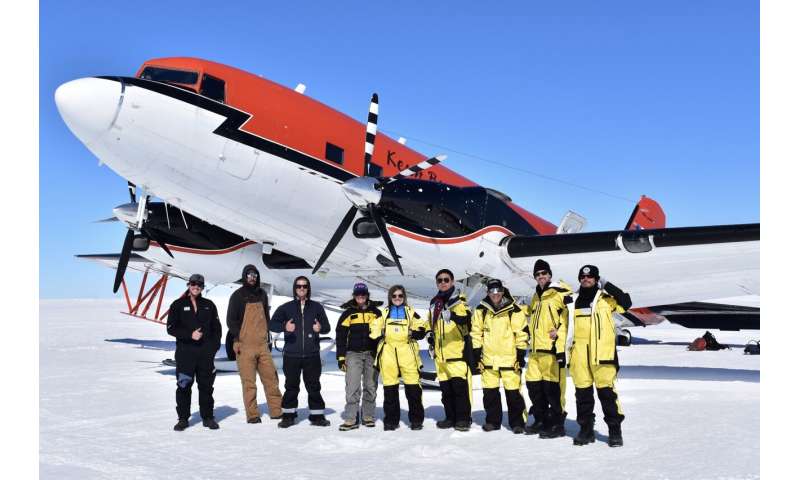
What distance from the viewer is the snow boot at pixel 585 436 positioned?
7.13 metres

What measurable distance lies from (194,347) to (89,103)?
5251mm

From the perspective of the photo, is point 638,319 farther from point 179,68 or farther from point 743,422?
point 179,68

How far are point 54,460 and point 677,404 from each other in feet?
28.9

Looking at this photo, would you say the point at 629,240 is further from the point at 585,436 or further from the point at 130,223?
the point at 130,223

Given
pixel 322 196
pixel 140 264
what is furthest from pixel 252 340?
pixel 140 264

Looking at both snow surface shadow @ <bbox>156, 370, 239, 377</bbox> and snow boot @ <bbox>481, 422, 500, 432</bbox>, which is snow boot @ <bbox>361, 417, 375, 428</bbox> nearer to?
snow boot @ <bbox>481, 422, 500, 432</bbox>

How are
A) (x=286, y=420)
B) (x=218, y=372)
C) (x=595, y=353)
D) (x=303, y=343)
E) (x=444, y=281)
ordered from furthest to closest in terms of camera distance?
(x=218, y=372) → (x=303, y=343) → (x=444, y=281) → (x=286, y=420) → (x=595, y=353)

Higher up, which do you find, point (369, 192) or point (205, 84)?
point (205, 84)

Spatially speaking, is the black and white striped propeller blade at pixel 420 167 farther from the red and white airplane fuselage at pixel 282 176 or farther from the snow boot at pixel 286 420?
the snow boot at pixel 286 420

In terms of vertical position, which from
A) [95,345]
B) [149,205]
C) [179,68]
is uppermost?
[179,68]

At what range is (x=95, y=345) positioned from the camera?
74.5ft

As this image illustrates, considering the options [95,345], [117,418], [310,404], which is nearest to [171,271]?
[95,345]

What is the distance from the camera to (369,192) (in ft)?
39.4

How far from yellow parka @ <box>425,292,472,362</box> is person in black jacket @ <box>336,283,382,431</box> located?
2.91ft
